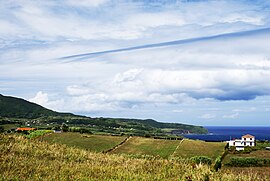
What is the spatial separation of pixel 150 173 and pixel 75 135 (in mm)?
84179

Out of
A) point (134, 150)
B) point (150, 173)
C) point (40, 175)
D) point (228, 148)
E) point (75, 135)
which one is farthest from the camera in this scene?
point (75, 135)

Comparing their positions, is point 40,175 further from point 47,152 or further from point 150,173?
point 47,152

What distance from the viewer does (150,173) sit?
1162 cm

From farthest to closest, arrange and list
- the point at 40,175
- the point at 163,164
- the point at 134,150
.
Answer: the point at 134,150 < the point at 163,164 < the point at 40,175

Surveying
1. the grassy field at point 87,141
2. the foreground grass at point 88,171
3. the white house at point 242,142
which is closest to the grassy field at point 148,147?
the grassy field at point 87,141

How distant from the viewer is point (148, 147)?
273ft

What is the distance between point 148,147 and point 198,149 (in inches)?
470

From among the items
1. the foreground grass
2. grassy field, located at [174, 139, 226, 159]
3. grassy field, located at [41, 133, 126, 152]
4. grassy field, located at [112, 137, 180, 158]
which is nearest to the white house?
grassy field, located at [174, 139, 226, 159]

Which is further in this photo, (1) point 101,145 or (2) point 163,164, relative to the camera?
(1) point 101,145

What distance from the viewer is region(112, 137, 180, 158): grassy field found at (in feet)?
253

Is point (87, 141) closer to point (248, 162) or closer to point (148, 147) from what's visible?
point (148, 147)

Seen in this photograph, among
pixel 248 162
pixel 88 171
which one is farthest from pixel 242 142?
pixel 88 171

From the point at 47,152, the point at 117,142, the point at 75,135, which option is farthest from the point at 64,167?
the point at 75,135

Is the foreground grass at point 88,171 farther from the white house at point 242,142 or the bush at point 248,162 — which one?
the white house at point 242,142
